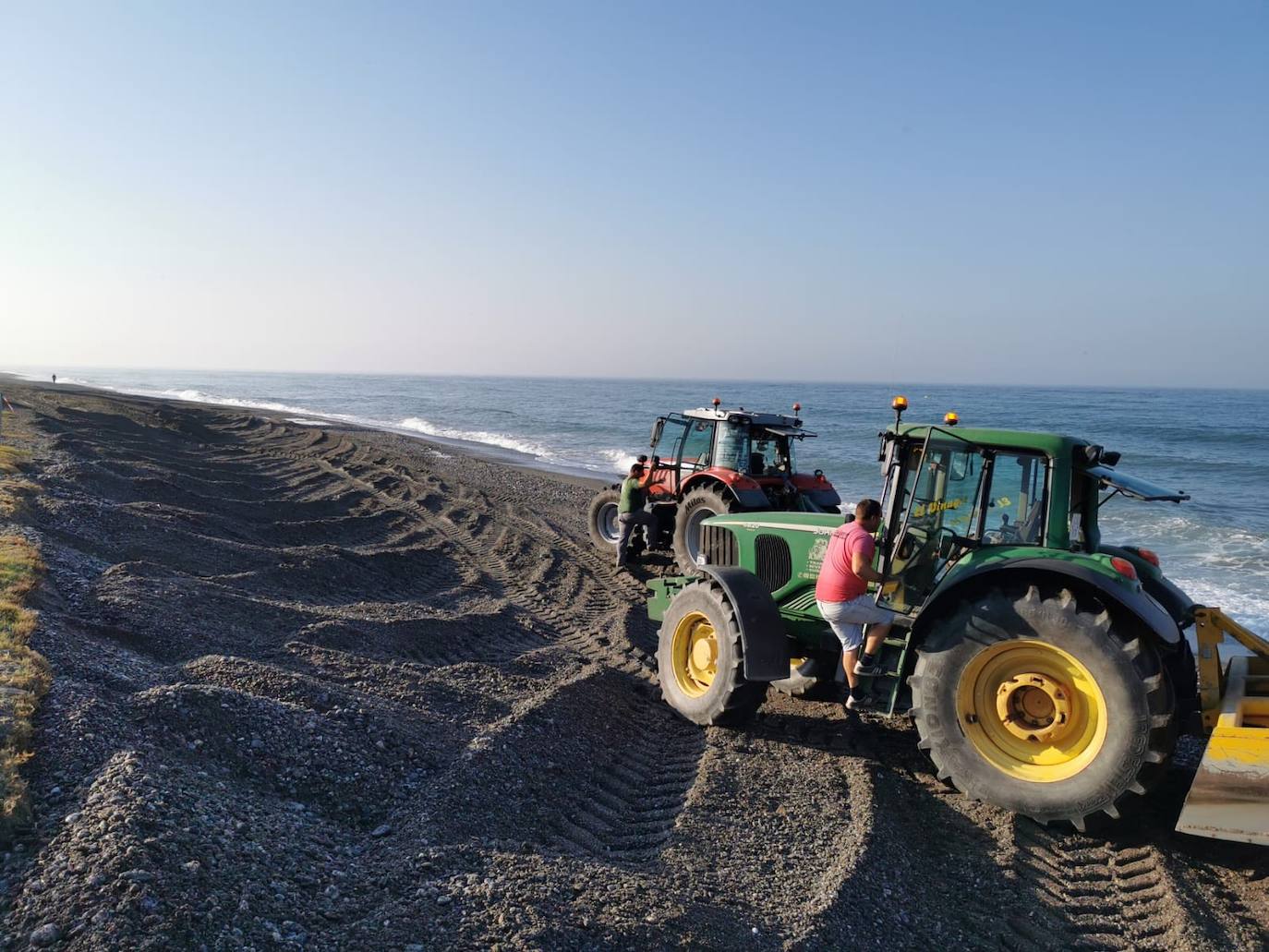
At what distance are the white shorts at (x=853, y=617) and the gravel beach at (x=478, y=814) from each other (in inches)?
36.2

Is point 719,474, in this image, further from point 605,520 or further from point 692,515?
point 605,520

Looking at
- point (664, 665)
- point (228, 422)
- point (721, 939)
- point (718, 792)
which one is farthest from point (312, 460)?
point (721, 939)

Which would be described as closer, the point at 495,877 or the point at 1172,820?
the point at 495,877

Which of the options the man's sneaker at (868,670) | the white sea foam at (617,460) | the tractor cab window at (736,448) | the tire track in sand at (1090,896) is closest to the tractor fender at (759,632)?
the man's sneaker at (868,670)

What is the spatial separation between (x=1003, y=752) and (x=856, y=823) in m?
1.01

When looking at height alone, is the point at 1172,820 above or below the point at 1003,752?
below

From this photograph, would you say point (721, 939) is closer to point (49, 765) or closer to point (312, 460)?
point (49, 765)

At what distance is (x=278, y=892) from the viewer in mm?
3391

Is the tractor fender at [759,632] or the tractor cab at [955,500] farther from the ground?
the tractor cab at [955,500]

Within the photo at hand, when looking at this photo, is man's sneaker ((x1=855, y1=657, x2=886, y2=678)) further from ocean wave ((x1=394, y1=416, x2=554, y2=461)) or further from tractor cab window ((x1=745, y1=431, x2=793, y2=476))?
ocean wave ((x1=394, y1=416, x2=554, y2=461))

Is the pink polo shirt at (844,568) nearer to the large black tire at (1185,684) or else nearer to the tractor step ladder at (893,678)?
the tractor step ladder at (893,678)

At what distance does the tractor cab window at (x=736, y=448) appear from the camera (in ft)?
38.1

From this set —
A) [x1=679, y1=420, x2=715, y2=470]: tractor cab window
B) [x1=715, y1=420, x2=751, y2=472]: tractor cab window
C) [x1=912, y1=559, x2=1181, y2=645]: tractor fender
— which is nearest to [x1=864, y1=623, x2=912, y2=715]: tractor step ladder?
[x1=912, y1=559, x2=1181, y2=645]: tractor fender

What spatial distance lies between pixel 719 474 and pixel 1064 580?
6.83m
